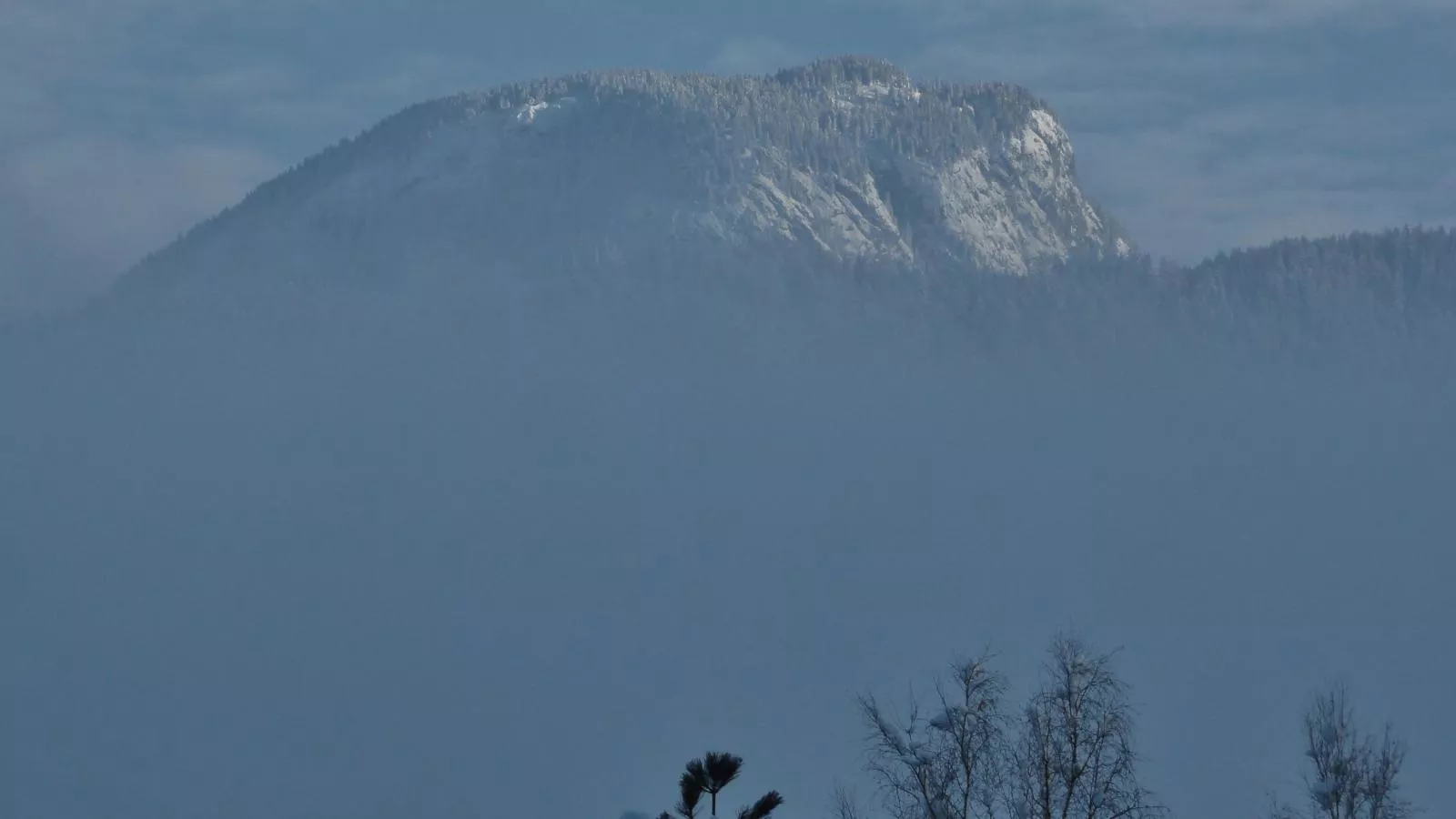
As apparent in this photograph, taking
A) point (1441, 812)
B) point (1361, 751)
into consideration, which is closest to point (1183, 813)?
point (1441, 812)

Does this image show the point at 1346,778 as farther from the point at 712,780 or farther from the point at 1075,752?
the point at 712,780

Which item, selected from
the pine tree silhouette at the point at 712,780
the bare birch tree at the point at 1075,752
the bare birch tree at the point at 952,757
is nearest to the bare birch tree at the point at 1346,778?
the bare birch tree at the point at 1075,752

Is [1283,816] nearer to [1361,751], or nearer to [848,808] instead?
[1361,751]

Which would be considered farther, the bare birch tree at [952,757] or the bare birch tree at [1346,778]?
the bare birch tree at [1346,778]

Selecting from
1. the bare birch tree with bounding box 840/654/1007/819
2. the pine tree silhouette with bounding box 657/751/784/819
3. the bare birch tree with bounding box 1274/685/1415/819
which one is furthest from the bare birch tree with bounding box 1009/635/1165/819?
the pine tree silhouette with bounding box 657/751/784/819

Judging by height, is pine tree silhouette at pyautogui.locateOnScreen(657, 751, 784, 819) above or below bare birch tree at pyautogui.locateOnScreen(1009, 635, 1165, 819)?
below

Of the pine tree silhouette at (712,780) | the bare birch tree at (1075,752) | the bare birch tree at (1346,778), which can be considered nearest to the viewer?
the pine tree silhouette at (712,780)

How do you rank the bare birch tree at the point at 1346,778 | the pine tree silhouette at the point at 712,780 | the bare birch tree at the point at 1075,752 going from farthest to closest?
the bare birch tree at the point at 1346,778, the bare birch tree at the point at 1075,752, the pine tree silhouette at the point at 712,780

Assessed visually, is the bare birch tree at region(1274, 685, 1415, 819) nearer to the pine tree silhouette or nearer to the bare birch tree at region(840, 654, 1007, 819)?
the bare birch tree at region(840, 654, 1007, 819)

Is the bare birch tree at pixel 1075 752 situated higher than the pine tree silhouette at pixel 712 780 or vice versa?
the bare birch tree at pixel 1075 752

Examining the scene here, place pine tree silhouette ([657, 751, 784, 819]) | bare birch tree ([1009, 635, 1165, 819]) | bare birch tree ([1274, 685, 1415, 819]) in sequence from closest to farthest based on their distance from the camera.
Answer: pine tree silhouette ([657, 751, 784, 819]) → bare birch tree ([1009, 635, 1165, 819]) → bare birch tree ([1274, 685, 1415, 819])

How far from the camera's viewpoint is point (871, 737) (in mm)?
34531

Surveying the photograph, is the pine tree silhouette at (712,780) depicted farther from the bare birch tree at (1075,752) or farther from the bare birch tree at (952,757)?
the bare birch tree at (1075,752)

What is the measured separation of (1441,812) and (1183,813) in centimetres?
2215
